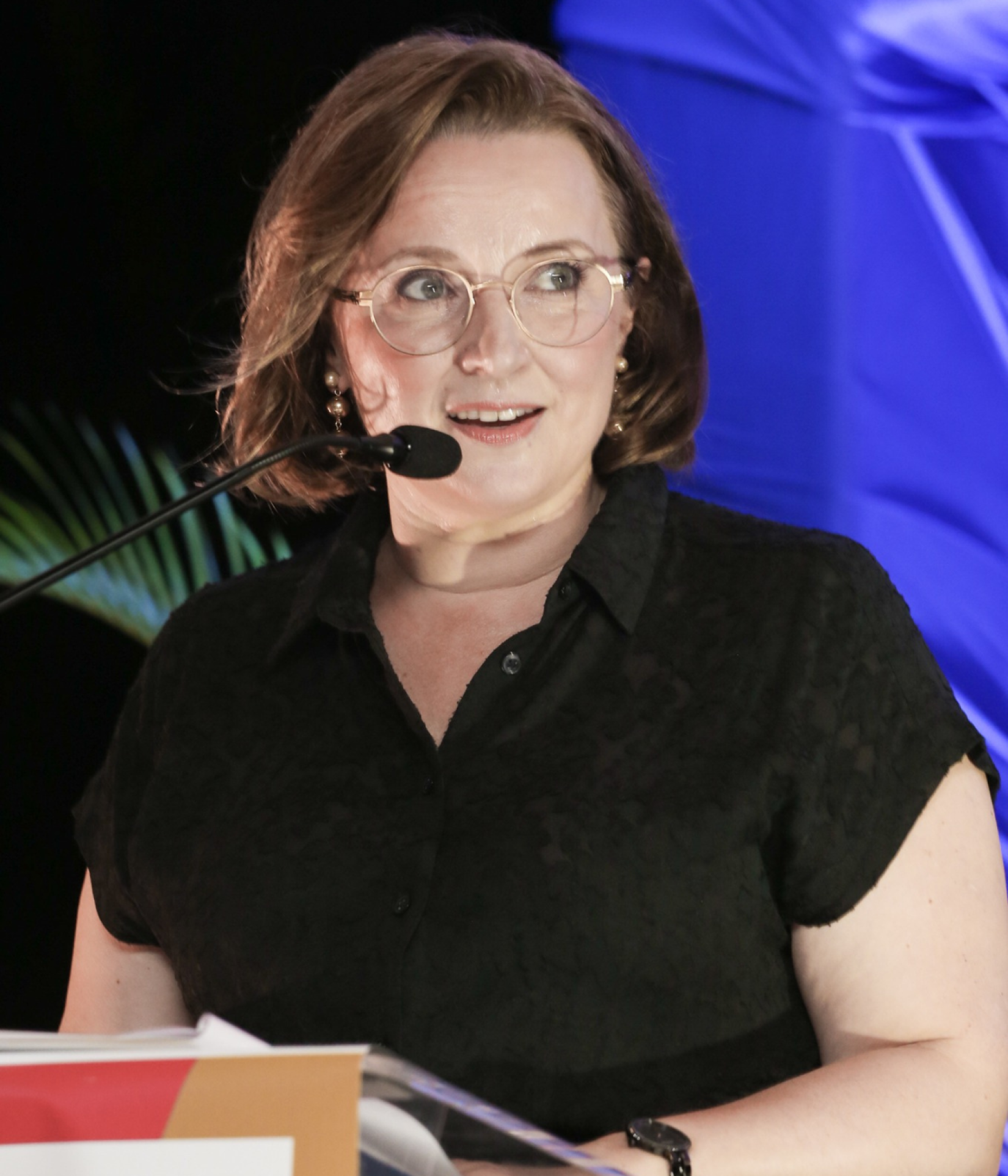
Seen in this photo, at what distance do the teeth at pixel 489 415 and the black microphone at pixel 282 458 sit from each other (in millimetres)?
217

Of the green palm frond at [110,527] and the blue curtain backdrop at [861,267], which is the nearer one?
the blue curtain backdrop at [861,267]

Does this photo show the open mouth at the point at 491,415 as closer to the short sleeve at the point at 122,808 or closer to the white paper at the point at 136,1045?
the short sleeve at the point at 122,808

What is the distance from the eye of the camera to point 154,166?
2.63 meters

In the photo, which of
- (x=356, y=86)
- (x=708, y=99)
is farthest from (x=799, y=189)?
(x=356, y=86)

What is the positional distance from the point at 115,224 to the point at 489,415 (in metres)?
1.31

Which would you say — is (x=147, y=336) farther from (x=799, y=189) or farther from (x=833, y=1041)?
(x=833, y=1041)

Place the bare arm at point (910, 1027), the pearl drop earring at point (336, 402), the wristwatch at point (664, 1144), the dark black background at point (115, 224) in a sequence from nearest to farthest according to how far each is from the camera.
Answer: the wristwatch at point (664, 1144), the bare arm at point (910, 1027), the pearl drop earring at point (336, 402), the dark black background at point (115, 224)

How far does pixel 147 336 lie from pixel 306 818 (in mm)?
1383

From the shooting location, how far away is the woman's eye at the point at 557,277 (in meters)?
1.64

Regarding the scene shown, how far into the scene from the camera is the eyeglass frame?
162cm

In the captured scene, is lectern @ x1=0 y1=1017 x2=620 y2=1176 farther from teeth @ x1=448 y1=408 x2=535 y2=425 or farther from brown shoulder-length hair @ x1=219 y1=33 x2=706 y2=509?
brown shoulder-length hair @ x1=219 y1=33 x2=706 y2=509

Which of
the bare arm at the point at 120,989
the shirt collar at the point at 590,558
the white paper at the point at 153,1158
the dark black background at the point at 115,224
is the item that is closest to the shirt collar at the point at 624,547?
the shirt collar at the point at 590,558

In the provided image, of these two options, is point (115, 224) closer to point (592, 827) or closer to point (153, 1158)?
point (592, 827)

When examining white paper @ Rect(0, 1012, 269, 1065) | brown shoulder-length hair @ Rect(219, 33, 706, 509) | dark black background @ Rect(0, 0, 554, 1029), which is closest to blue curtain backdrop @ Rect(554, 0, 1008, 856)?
brown shoulder-length hair @ Rect(219, 33, 706, 509)
